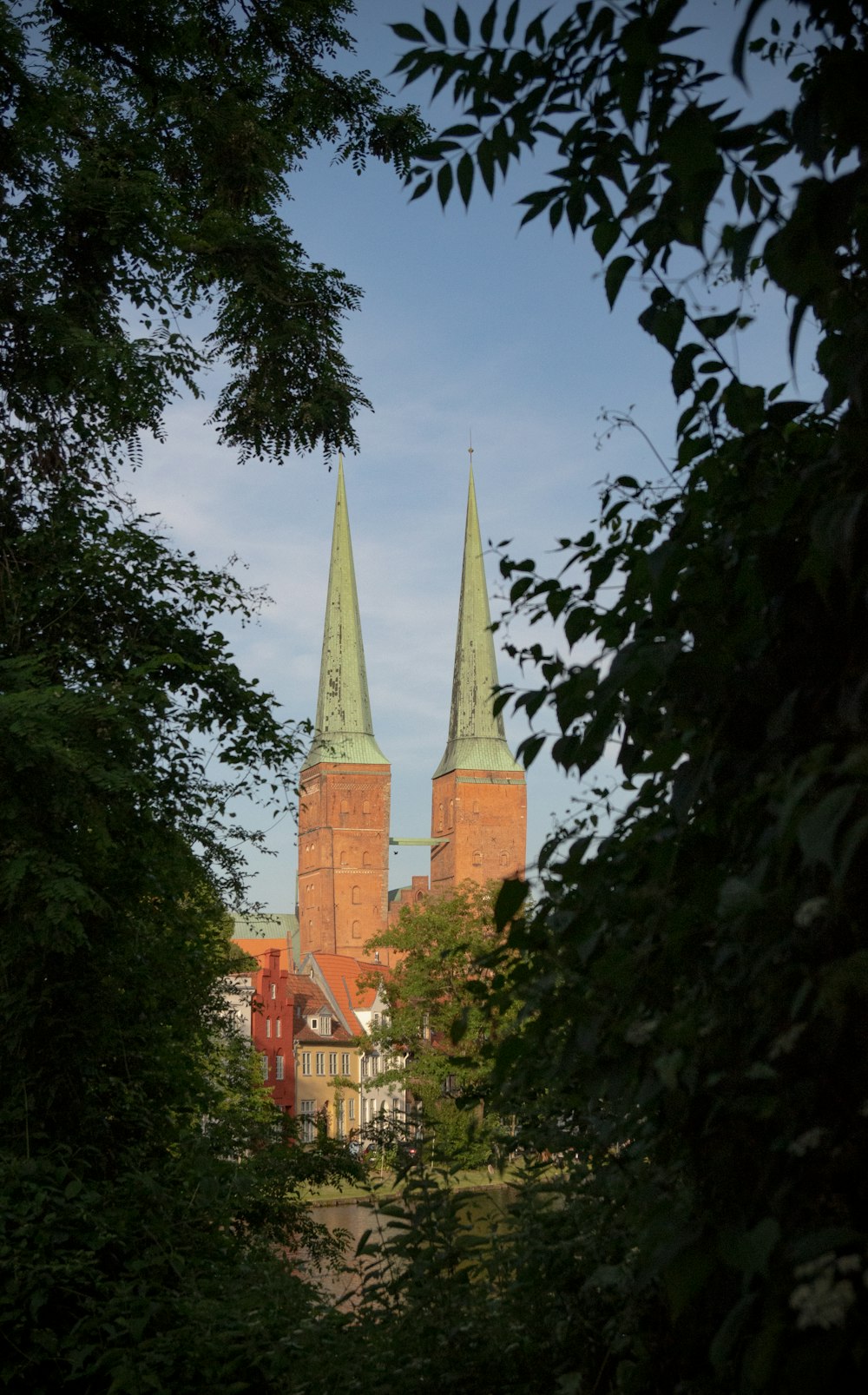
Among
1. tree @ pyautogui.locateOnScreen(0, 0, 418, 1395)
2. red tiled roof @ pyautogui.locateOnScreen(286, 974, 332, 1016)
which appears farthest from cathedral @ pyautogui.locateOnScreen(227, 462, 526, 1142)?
tree @ pyautogui.locateOnScreen(0, 0, 418, 1395)

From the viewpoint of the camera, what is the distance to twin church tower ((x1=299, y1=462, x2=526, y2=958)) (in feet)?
336

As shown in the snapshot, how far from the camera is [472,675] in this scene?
10162cm

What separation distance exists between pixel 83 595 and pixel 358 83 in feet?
14.4

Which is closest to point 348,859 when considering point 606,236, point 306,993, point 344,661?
point 344,661

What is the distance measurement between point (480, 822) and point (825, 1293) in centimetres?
10899

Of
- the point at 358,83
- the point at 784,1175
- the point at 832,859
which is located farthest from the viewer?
the point at 358,83

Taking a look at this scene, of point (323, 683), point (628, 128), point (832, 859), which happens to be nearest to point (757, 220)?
point (628, 128)

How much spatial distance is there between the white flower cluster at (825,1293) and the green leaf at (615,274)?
148cm

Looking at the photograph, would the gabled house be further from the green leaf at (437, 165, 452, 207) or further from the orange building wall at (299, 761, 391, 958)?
the green leaf at (437, 165, 452, 207)

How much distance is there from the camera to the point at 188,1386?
5.15 m

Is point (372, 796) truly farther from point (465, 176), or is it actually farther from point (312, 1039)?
point (465, 176)

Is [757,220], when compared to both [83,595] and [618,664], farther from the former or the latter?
[83,595]

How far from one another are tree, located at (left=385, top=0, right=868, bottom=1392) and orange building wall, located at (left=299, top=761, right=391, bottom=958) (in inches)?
4290

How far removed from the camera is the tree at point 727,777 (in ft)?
5.57
